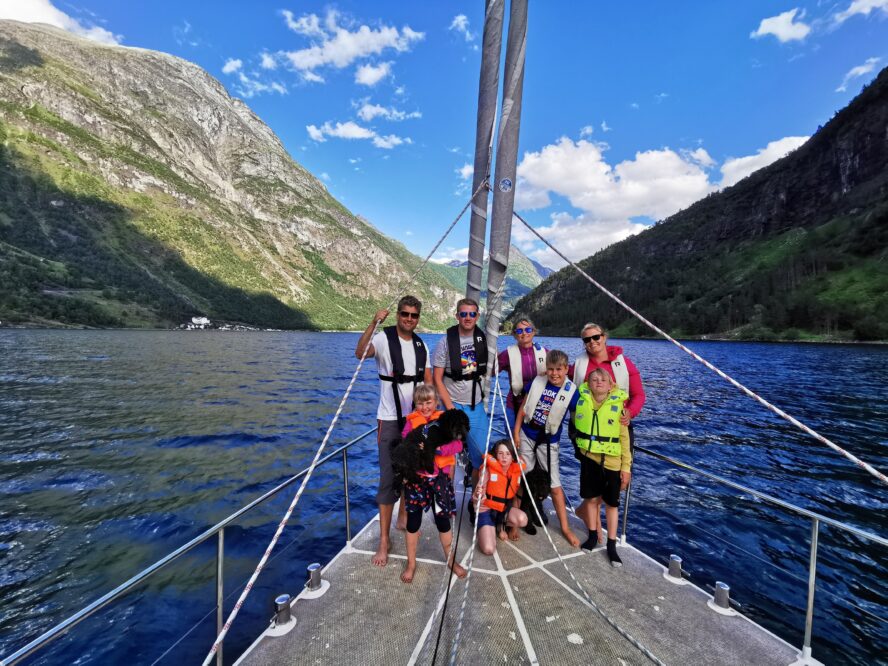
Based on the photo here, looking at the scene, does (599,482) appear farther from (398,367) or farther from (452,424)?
(398,367)

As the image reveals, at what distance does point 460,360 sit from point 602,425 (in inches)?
77.0

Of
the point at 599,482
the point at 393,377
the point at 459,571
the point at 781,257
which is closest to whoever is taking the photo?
the point at 459,571

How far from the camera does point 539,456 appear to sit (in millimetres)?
5184

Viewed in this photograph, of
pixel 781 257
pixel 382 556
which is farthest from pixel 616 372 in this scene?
pixel 781 257

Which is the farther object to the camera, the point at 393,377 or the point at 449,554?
the point at 393,377

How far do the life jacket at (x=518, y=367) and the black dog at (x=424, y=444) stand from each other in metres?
1.32

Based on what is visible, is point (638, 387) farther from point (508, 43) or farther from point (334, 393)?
point (334, 393)

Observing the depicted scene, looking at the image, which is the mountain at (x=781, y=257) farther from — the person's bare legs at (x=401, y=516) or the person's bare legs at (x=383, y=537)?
the person's bare legs at (x=383, y=537)

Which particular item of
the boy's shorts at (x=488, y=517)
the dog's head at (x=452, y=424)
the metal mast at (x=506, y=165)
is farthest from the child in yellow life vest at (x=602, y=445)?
the dog's head at (x=452, y=424)

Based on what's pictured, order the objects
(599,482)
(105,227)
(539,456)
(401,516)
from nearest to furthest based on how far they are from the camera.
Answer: (599,482)
(401,516)
(539,456)
(105,227)

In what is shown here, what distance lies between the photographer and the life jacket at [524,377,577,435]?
4.93 meters

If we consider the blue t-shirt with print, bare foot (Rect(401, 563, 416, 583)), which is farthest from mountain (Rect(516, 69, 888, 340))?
bare foot (Rect(401, 563, 416, 583))

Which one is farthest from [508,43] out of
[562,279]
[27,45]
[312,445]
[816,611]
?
[27,45]

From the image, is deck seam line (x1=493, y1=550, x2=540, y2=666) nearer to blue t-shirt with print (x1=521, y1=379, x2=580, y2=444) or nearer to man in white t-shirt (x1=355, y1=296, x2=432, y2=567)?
man in white t-shirt (x1=355, y1=296, x2=432, y2=567)
